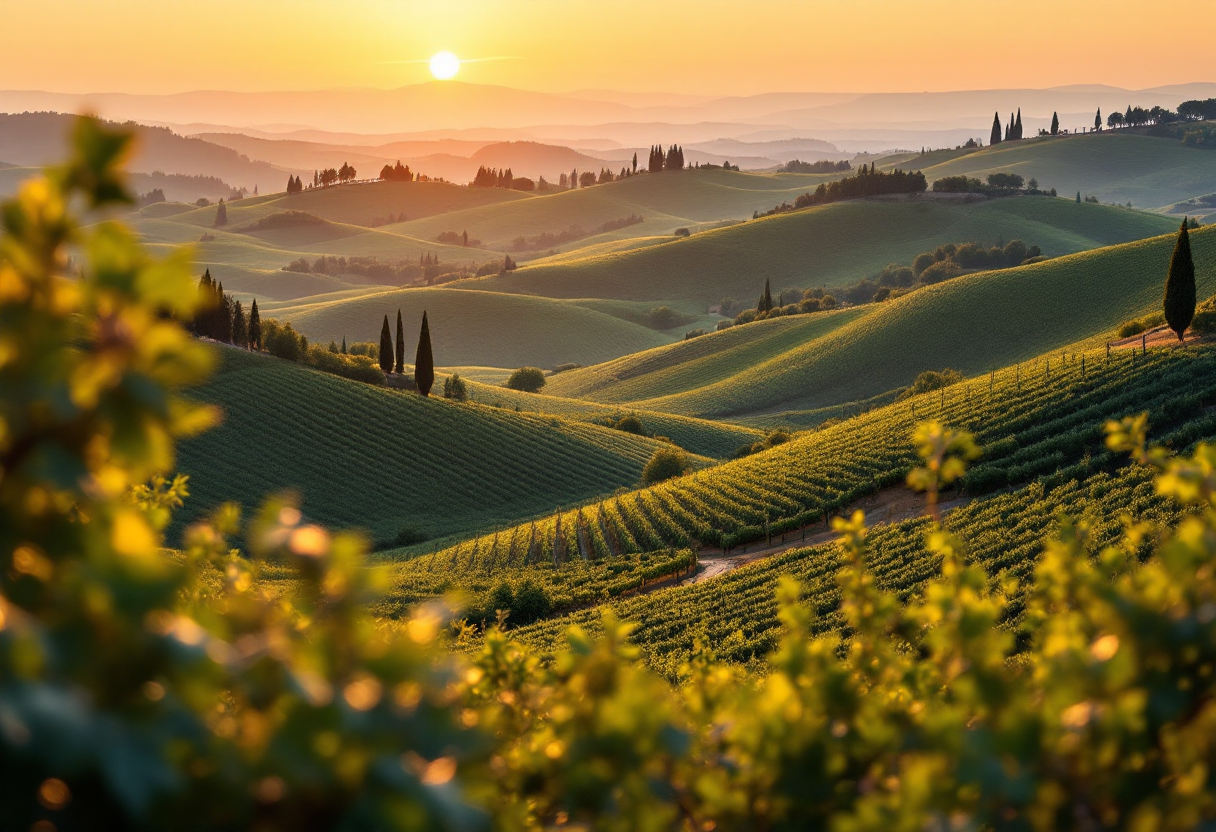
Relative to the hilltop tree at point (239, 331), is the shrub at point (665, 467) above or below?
below

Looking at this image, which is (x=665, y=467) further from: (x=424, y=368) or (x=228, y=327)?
(x=228, y=327)

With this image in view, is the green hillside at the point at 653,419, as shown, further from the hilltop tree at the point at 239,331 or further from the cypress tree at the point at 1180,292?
the cypress tree at the point at 1180,292

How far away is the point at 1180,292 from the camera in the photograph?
48.9 meters

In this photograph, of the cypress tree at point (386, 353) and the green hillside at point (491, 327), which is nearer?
the cypress tree at point (386, 353)

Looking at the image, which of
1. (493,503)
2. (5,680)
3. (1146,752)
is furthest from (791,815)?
(493,503)

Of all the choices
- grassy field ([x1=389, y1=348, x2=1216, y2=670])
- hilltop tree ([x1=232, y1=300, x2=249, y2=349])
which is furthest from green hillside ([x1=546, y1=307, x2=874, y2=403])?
grassy field ([x1=389, y1=348, x2=1216, y2=670])

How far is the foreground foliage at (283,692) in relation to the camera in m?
2.39

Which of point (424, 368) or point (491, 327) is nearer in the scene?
point (424, 368)

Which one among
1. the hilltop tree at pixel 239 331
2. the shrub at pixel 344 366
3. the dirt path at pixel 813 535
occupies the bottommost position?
the dirt path at pixel 813 535

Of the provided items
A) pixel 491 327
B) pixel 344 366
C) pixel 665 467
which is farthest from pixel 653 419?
pixel 491 327

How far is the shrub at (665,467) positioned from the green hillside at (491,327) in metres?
98.5

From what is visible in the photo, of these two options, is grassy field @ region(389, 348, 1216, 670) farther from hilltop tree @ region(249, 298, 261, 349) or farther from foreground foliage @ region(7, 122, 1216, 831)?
hilltop tree @ region(249, 298, 261, 349)

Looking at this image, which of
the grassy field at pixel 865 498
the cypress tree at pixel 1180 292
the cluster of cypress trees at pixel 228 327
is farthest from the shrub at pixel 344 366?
the cypress tree at pixel 1180 292

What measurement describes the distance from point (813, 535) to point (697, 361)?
90229 mm
